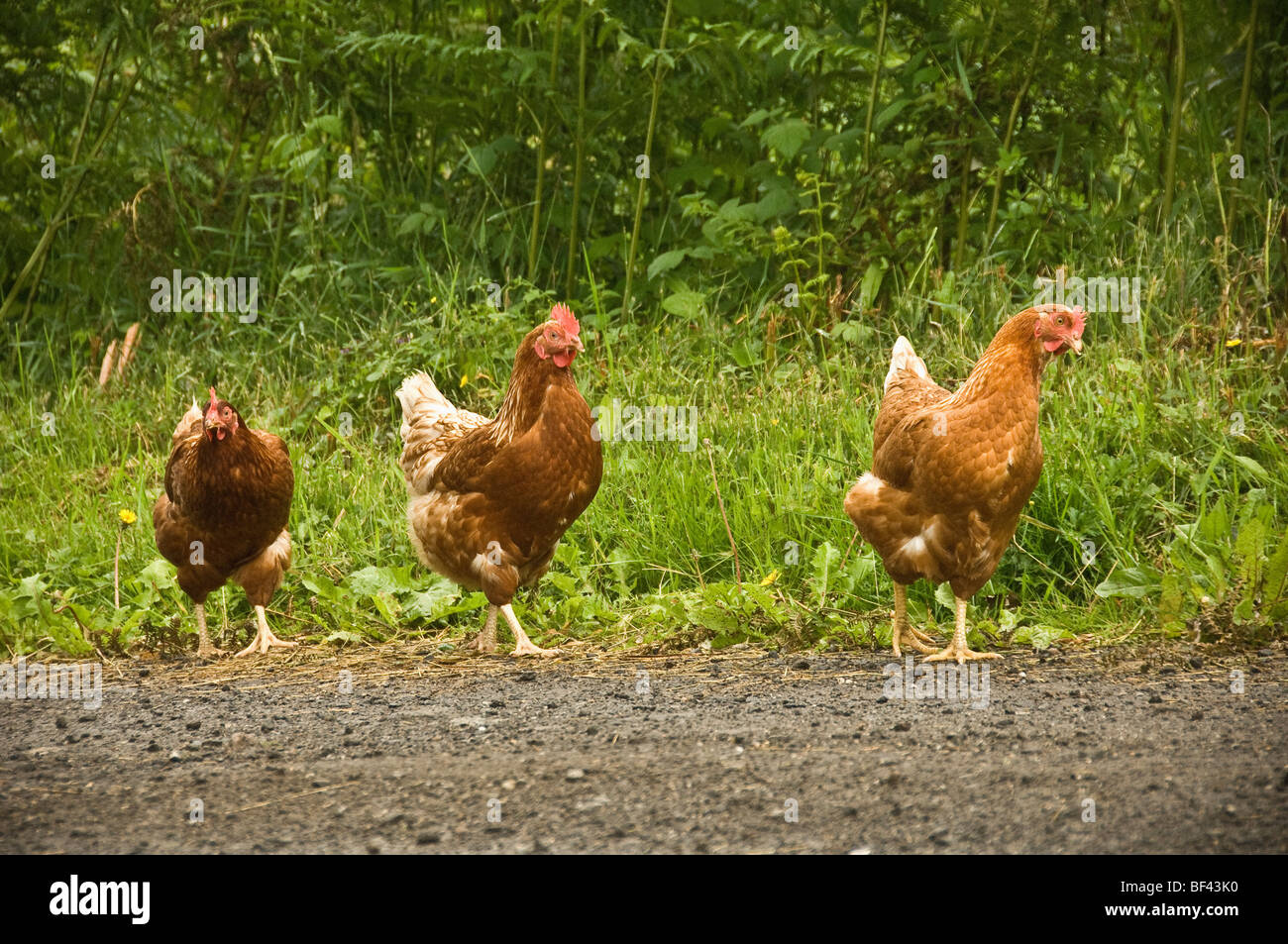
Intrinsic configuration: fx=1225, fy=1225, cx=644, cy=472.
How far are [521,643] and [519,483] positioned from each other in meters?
0.62

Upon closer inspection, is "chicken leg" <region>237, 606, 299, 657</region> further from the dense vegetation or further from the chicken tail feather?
the chicken tail feather

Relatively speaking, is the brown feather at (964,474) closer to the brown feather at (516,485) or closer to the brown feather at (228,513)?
the brown feather at (516,485)

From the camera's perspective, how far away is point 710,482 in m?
5.51

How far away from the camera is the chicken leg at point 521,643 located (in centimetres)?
465

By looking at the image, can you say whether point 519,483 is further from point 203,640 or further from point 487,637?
point 203,640

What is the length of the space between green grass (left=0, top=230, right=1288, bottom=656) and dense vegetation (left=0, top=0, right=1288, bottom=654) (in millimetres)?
22

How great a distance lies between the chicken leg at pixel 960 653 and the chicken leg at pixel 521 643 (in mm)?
1415

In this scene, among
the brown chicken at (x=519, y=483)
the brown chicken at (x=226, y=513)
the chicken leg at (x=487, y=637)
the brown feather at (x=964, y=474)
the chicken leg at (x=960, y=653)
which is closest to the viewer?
the brown feather at (x=964, y=474)

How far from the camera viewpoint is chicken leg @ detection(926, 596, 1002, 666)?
4.25 m

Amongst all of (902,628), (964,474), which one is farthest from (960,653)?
(964,474)

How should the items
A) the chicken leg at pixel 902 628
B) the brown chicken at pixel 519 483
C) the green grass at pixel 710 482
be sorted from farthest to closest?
1. the green grass at pixel 710 482
2. the brown chicken at pixel 519 483
3. the chicken leg at pixel 902 628

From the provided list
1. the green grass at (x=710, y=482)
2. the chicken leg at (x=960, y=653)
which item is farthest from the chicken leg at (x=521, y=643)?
the chicken leg at (x=960, y=653)

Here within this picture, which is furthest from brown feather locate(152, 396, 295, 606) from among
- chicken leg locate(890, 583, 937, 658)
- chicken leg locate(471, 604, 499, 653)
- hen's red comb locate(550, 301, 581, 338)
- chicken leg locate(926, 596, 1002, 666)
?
chicken leg locate(926, 596, 1002, 666)

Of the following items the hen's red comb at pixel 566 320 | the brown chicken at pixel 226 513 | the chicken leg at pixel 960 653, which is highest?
the hen's red comb at pixel 566 320
